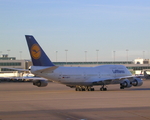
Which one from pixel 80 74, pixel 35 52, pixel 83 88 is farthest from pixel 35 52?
pixel 83 88

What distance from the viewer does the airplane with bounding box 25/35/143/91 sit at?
38.0 meters

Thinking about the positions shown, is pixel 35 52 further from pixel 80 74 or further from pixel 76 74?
pixel 80 74

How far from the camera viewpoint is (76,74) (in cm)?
4141

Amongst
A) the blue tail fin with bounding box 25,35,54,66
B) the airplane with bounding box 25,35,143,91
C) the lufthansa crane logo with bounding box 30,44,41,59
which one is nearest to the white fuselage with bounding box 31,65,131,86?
the airplane with bounding box 25,35,143,91

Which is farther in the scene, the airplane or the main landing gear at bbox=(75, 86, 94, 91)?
the main landing gear at bbox=(75, 86, 94, 91)

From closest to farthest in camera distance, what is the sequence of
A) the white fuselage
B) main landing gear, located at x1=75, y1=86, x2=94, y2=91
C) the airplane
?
the airplane
the white fuselage
main landing gear, located at x1=75, y1=86, x2=94, y2=91

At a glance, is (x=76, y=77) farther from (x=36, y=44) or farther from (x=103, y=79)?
(x=36, y=44)

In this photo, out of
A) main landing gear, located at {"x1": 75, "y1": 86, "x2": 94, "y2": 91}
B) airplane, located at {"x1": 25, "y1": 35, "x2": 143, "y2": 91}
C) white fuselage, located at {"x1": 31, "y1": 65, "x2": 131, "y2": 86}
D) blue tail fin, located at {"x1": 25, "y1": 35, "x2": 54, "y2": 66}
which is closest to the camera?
blue tail fin, located at {"x1": 25, "y1": 35, "x2": 54, "y2": 66}

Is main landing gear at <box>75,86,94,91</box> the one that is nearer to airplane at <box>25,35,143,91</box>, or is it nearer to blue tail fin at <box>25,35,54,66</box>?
airplane at <box>25,35,143,91</box>

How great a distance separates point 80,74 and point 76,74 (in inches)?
24.5

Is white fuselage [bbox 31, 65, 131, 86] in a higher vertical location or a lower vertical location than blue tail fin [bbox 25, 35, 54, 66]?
lower

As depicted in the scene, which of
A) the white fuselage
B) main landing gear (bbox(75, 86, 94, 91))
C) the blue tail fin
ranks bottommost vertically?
main landing gear (bbox(75, 86, 94, 91))

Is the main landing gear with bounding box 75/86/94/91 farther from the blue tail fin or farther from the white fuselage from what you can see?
the blue tail fin

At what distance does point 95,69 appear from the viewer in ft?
144
